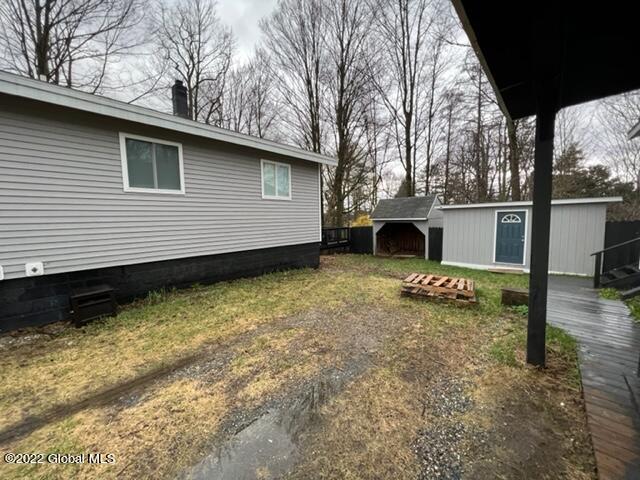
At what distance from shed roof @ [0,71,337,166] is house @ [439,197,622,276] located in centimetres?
754

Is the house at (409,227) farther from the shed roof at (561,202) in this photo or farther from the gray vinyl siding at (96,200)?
the gray vinyl siding at (96,200)

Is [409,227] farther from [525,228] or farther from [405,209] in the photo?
[525,228]

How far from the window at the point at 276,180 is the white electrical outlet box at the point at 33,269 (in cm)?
463

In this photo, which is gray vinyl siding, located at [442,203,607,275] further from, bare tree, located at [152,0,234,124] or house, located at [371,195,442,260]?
bare tree, located at [152,0,234,124]

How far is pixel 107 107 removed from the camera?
438 cm

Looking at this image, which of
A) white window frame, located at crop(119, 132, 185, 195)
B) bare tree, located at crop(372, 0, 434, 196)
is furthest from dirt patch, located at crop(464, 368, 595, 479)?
bare tree, located at crop(372, 0, 434, 196)

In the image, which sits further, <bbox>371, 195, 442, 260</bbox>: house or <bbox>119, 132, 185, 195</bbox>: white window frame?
<bbox>371, 195, 442, 260</bbox>: house

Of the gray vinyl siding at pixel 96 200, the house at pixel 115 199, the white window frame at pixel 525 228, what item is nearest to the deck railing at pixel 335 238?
the house at pixel 115 199

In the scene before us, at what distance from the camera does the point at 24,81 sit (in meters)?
3.65

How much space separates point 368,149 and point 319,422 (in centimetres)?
1634

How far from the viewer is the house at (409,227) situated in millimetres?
11208

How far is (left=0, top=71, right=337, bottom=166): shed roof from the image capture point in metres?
3.61

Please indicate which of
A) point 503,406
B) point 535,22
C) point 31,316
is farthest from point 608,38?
point 31,316

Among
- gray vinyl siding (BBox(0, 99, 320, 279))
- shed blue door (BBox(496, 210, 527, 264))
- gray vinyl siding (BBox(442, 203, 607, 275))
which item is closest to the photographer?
gray vinyl siding (BBox(0, 99, 320, 279))
